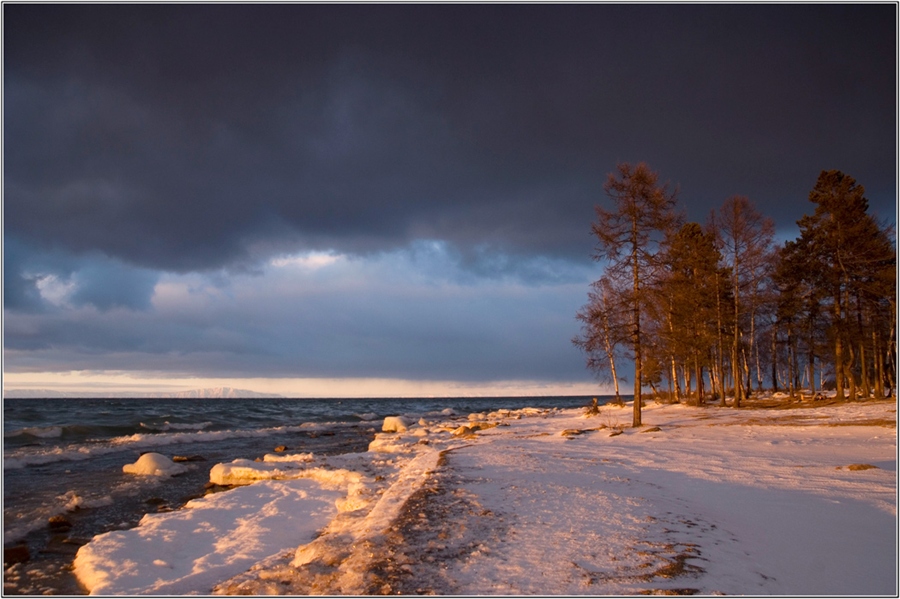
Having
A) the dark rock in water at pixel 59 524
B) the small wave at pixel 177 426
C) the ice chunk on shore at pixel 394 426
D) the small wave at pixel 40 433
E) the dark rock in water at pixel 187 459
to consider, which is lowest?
the small wave at pixel 177 426

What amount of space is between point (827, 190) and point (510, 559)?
30.2m

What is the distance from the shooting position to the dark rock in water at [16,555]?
757 cm

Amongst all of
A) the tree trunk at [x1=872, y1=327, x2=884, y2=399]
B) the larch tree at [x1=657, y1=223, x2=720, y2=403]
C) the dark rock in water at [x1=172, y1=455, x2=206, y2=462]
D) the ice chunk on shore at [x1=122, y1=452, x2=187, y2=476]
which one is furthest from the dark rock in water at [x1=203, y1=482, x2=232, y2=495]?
the tree trunk at [x1=872, y1=327, x2=884, y2=399]

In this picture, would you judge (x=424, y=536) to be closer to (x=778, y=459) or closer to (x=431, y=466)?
(x=431, y=466)

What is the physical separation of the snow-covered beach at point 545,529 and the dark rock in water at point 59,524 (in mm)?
1944

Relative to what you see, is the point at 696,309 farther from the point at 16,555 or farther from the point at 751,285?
the point at 16,555

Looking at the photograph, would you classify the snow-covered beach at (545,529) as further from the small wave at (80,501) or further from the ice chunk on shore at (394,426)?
the ice chunk on shore at (394,426)

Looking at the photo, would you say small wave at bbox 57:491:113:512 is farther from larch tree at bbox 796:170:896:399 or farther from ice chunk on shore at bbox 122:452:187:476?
larch tree at bbox 796:170:896:399

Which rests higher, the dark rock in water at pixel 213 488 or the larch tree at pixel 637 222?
the larch tree at pixel 637 222

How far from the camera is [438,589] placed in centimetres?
442

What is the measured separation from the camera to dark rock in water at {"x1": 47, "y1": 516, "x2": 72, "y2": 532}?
9277 millimetres

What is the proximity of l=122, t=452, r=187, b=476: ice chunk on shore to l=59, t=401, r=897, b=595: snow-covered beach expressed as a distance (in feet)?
11.7

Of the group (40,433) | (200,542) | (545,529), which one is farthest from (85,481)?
(40,433)

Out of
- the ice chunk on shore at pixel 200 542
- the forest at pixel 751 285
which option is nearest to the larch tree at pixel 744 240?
the forest at pixel 751 285
